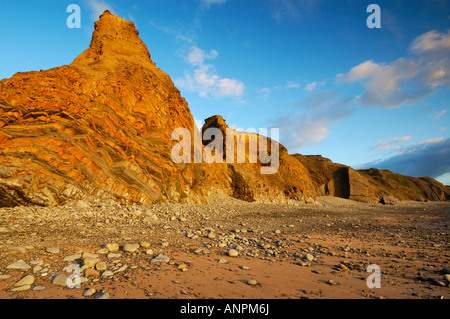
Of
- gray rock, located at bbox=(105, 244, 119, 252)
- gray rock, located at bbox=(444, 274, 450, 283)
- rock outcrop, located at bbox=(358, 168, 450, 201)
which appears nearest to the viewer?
gray rock, located at bbox=(444, 274, 450, 283)

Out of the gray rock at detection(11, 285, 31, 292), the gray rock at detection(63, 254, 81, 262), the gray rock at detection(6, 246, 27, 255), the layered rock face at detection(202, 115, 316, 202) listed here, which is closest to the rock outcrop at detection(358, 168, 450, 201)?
the layered rock face at detection(202, 115, 316, 202)

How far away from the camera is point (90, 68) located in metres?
17.1

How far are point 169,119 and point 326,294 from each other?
62.5ft

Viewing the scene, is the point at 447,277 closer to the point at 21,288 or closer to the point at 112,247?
the point at 112,247

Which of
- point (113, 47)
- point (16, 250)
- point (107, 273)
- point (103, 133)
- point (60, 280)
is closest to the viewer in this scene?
point (60, 280)

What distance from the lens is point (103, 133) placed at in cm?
1473

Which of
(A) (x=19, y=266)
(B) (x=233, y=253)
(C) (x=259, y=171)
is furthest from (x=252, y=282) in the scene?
(C) (x=259, y=171)

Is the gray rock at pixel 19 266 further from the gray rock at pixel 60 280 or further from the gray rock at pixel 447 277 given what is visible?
the gray rock at pixel 447 277

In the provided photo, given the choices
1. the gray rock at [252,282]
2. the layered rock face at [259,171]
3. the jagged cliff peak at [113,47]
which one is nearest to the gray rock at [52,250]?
the gray rock at [252,282]

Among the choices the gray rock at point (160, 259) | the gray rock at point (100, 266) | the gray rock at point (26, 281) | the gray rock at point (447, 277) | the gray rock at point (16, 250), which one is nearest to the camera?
the gray rock at point (26, 281)

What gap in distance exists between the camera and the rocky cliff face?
11.3 metres

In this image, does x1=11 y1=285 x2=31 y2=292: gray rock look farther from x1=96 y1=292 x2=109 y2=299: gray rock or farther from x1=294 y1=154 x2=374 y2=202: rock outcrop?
x1=294 y1=154 x2=374 y2=202: rock outcrop

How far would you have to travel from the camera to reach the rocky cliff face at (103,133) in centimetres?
1128

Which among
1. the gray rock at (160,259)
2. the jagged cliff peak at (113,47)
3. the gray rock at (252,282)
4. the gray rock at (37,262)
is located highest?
the jagged cliff peak at (113,47)
